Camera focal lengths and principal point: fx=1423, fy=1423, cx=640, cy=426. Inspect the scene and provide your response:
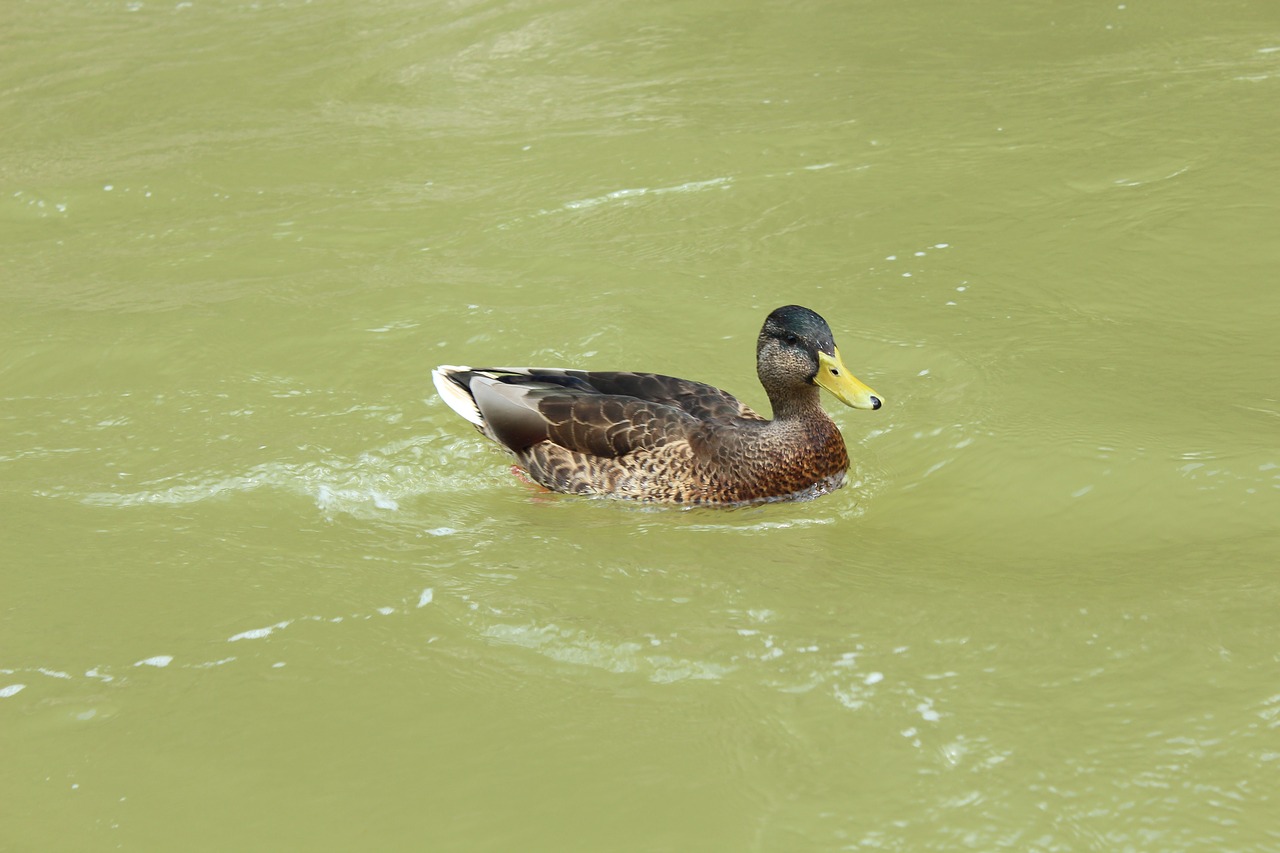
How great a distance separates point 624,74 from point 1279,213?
587 cm

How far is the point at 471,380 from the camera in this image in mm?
7191

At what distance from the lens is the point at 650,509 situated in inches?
261

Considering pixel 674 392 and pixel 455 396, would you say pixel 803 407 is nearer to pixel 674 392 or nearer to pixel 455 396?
pixel 674 392

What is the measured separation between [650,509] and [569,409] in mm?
638

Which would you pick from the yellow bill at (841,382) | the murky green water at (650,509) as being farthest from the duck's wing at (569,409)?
the yellow bill at (841,382)

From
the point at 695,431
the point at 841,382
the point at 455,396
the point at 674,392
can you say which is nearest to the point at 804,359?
the point at 841,382

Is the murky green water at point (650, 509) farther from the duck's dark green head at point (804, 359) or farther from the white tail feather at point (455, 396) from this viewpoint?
the duck's dark green head at point (804, 359)

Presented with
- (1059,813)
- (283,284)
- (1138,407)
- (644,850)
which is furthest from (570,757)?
(283,284)

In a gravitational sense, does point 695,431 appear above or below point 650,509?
above

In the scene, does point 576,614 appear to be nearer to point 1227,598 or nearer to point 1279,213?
point 1227,598

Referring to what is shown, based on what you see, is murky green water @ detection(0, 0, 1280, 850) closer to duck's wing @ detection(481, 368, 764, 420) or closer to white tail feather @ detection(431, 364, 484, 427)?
white tail feather @ detection(431, 364, 484, 427)

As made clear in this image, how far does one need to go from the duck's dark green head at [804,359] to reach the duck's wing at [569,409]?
0.34 m

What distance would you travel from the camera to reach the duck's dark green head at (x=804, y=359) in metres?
6.44

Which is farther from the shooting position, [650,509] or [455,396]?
[455,396]
